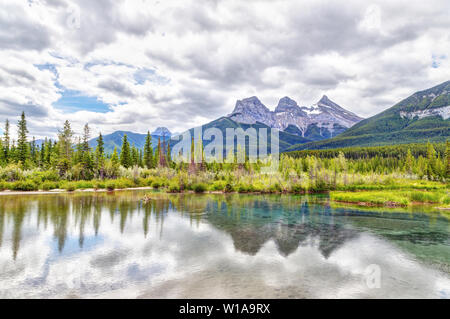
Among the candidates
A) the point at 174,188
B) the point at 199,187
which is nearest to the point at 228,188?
the point at 199,187

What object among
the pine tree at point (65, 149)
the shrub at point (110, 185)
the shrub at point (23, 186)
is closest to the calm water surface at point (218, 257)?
the shrub at point (23, 186)

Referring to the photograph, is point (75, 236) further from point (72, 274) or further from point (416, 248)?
point (416, 248)

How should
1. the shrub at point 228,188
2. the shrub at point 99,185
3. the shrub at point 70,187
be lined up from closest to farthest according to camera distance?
the shrub at point 70,187 < the shrub at point 99,185 < the shrub at point 228,188

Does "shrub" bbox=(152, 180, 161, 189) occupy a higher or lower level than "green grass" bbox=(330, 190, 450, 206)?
higher

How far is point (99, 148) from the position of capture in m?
82.2

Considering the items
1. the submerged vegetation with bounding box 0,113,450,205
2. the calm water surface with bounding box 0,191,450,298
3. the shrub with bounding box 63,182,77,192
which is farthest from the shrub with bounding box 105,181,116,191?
the calm water surface with bounding box 0,191,450,298

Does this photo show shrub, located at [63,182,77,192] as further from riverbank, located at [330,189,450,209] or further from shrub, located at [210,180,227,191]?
riverbank, located at [330,189,450,209]

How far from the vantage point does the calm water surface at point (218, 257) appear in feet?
37.6

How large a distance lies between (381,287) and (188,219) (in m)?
19.5

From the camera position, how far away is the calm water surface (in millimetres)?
11453

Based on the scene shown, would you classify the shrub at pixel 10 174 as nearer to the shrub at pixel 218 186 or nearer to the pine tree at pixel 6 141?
the pine tree at pixel 6 141
